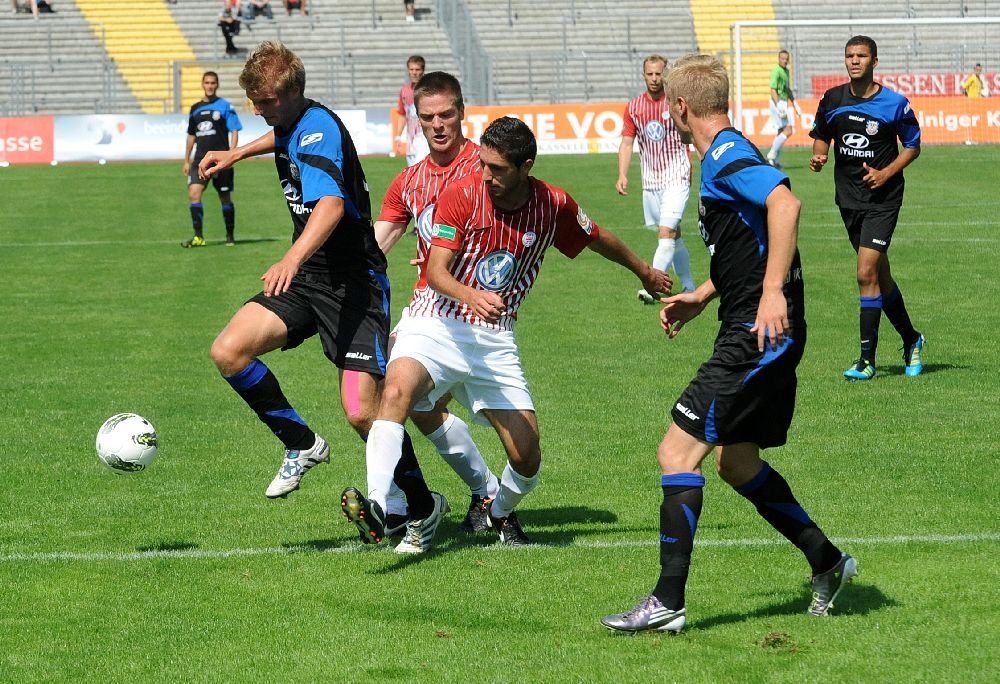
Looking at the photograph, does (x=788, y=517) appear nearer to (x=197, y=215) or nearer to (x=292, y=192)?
(x=292, y=192)

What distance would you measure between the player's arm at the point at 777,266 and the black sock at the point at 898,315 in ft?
20.0

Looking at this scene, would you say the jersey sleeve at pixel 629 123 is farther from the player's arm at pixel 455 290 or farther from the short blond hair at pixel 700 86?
the short blond hair at pixel 700 86

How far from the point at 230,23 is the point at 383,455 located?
3809 centimetres

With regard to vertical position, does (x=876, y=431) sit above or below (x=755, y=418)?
below

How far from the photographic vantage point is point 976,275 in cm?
1529

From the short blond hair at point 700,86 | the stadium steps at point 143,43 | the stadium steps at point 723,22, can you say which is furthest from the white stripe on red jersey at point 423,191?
the stadium steps at point 143,43

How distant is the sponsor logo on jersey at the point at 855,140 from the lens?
10875mm

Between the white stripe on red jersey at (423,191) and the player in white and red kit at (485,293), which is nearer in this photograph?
the player in white and red kit at (485,293)

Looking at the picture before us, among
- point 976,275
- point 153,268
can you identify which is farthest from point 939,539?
point 153,268

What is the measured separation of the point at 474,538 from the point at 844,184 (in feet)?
18.3

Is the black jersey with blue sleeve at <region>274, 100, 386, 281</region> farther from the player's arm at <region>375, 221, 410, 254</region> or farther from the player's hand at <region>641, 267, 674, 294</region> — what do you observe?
the player's hand at <region>641, 267, 674, 294</region>

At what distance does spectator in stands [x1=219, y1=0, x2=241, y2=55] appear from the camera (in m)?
42.0

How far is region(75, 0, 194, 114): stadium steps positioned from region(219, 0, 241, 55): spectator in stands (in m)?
1.47

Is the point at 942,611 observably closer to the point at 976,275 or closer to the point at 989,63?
the point at 976,275
